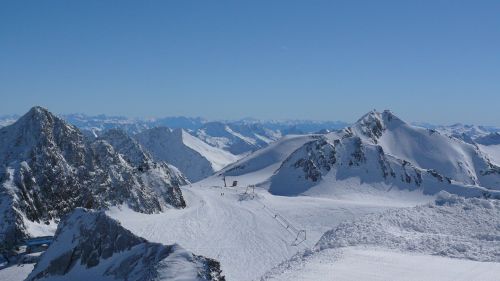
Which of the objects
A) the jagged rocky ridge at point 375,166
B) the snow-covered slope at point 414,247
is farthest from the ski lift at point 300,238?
the jagged rocky ridge at point 375,166

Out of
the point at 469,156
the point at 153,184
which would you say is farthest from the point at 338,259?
the point at 469,156

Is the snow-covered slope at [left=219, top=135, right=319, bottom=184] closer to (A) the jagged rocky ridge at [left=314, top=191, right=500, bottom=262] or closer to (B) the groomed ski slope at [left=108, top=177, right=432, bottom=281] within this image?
(B) the groomed ski slope at [left=108, top=177, right=432, bottom=281]

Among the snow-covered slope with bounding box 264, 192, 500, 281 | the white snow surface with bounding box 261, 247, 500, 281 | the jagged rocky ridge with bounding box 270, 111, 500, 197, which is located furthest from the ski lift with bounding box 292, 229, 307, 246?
the jagged rocky ridge with bounding box 270, 111, 500, 197

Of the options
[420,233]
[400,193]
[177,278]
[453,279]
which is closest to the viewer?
[177,278]

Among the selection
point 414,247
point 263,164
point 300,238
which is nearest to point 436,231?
point 414,247

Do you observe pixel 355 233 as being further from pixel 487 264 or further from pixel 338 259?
pixel 487 264

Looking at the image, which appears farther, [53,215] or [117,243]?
[53,215]

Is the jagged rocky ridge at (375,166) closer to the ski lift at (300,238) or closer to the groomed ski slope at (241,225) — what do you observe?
the groomed ski slope at (241,225)
